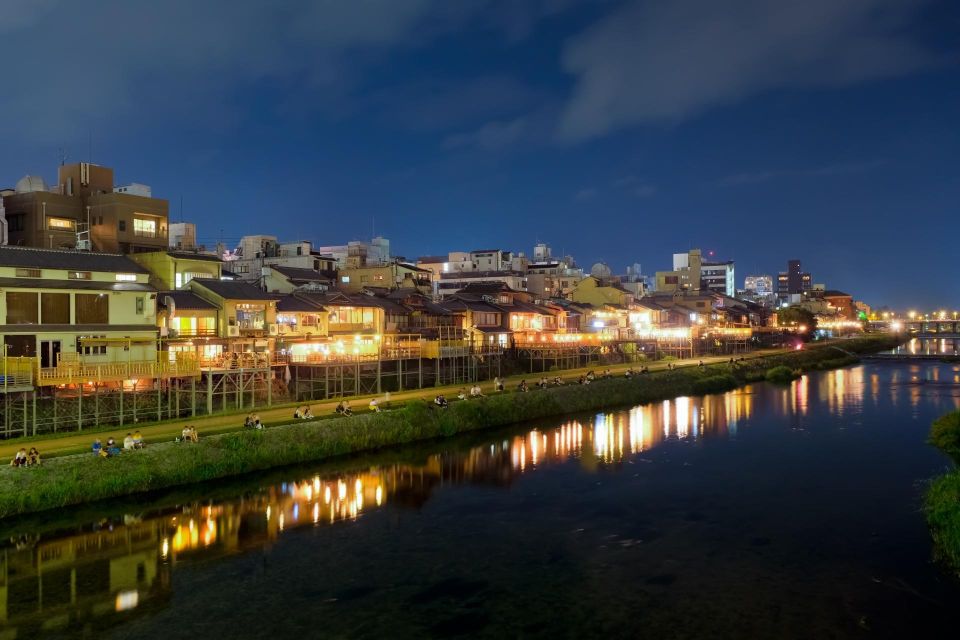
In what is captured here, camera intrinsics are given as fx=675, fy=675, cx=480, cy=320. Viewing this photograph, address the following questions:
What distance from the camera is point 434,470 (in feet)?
113

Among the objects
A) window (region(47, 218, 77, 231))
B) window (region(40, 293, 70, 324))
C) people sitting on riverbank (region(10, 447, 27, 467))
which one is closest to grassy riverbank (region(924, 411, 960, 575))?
people sitting on riverbank (region(10, 447, 27, 467))

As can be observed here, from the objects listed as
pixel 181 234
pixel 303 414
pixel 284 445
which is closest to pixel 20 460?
pixel 284 445

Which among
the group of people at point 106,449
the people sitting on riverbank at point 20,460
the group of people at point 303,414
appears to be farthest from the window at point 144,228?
the people sitting on riverbank at point 20,460

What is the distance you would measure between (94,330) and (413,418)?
60.7 ft

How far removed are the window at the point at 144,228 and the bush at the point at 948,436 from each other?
57437 mm

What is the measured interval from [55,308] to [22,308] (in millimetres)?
1569

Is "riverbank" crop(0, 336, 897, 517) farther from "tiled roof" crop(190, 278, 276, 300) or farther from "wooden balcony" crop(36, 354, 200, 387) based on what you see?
"tiled roof" crop(190, 278, 276, 300)

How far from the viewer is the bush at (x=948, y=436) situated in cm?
3431

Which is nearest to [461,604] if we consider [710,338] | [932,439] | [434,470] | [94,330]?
[434,470]

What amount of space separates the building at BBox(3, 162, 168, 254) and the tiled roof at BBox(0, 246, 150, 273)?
546 inches

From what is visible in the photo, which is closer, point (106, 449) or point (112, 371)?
point (106, 449)

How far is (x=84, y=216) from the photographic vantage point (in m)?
55.9

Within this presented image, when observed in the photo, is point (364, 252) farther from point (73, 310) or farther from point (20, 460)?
point (20, 460)

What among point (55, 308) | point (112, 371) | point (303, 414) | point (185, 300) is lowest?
point (303, 414)
